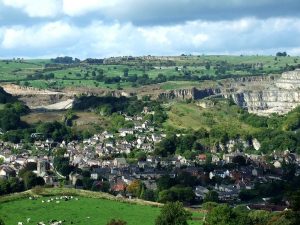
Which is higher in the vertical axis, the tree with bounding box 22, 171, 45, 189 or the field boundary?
the field boundary

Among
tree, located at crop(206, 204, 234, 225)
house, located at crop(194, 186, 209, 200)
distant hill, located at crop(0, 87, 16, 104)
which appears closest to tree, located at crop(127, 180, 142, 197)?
house, located at crop(194, 186, 209, 200)

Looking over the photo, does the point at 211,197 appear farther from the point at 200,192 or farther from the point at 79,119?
the point at 79,119

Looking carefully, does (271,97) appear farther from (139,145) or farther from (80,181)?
(80,181)

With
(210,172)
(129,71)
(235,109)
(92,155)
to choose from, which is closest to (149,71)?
(129,71)

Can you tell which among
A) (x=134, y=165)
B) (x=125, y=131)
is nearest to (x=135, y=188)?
(x=134, y=165)

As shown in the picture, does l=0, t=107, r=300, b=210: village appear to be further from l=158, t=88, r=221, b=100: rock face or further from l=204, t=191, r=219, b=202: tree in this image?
l=158, t=88, r=221, b=100: rock face
